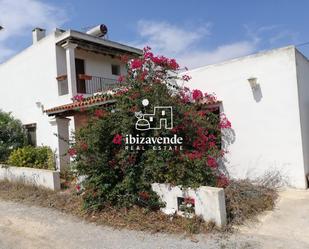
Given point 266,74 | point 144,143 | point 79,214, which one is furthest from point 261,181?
point 79,214

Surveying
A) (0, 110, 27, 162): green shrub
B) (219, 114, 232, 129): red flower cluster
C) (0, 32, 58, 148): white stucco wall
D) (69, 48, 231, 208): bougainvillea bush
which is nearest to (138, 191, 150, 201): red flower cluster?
(69, 48, 231, 208): bougainvillea bush

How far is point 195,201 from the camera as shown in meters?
6.32

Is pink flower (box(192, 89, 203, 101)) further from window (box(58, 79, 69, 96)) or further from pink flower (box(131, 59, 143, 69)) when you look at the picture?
window (box(58, 79, 69, 96))

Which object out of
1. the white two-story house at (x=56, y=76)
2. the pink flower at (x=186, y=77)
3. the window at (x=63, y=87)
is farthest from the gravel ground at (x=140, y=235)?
the window at (x=63, y=87)

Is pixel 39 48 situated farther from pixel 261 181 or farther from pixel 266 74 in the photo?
pixel 261 181

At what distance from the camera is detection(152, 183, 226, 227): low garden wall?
19.5 feet

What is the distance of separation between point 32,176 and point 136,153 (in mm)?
5438

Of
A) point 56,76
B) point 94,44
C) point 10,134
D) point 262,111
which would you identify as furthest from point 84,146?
point 10,134

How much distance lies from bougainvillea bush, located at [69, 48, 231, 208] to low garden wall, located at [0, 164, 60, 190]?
2630 millimetres

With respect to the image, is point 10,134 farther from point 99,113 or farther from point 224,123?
point 224,123

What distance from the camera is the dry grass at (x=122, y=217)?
607cm

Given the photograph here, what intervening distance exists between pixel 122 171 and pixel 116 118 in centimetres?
141

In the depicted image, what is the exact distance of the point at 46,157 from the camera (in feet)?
46.0

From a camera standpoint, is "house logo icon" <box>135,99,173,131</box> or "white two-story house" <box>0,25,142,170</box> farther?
"white two-story house" <box>0,25,142,170</box>
